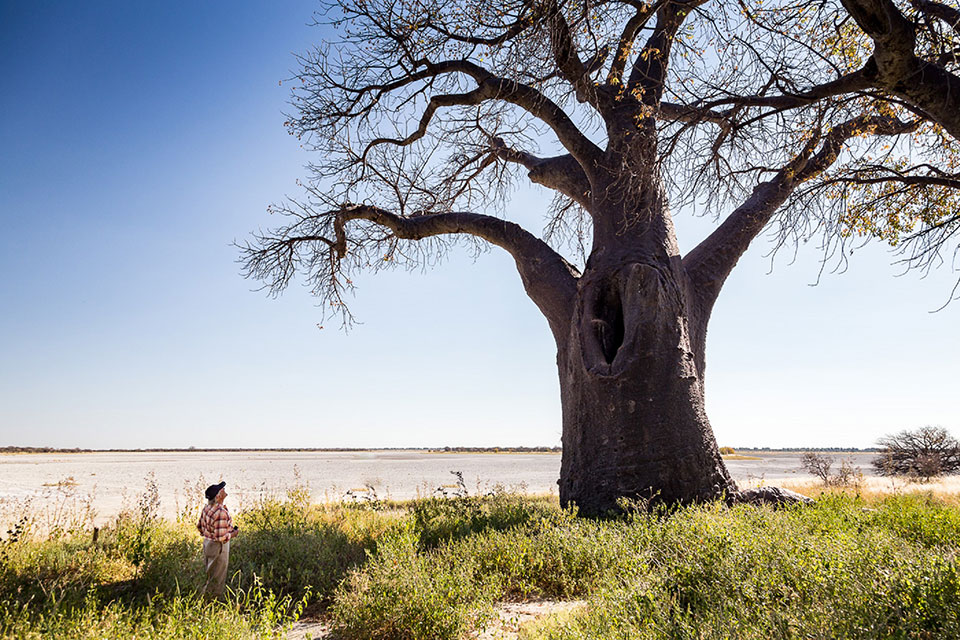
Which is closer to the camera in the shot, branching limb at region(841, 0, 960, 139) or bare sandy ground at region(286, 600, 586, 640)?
bare sandy ground at region(286, 600, 586, 640)

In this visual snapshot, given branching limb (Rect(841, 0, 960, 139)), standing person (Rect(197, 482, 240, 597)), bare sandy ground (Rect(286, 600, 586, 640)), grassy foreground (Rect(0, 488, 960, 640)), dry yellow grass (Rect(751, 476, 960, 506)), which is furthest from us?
dry yellow grass (Rect(751, 476, 960, 506))

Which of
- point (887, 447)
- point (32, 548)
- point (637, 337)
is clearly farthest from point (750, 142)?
point (887, 447)

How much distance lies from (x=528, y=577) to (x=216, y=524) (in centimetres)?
298

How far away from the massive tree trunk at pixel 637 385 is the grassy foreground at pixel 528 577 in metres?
0.66

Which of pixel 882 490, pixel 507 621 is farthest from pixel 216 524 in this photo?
pixel 882 490

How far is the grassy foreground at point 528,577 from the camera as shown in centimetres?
313

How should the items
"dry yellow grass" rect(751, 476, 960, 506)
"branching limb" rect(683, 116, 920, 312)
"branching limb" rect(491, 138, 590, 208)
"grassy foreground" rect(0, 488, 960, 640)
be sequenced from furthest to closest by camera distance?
"dry yellow grass" rect(751, 476, 960, 506) < "branching limb" rect(491, 138, 590, 208) < "branching limb" rect(683, 116, 920, 312) < "grassy foreground" rect(0, 488, 960, 640)

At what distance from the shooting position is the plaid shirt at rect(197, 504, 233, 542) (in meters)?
5.06

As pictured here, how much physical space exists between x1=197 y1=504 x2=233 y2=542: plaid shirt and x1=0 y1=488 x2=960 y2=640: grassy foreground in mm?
425

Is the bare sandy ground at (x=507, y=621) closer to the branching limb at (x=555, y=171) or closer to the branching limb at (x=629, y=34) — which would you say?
the branching limb at (x=629, y=34)

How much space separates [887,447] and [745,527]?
73.4ft

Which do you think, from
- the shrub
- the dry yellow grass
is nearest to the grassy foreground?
the dry yellow grass

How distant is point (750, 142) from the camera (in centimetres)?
638

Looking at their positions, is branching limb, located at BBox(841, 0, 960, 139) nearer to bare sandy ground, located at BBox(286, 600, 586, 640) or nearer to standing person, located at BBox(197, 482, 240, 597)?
bare sandy ground, located at BBox(286, 600, 586, 640)
